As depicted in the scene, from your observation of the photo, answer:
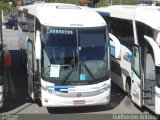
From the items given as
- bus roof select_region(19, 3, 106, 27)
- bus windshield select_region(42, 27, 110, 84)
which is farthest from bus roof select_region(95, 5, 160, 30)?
bus windshield select_region(42, 27, 110, 84)

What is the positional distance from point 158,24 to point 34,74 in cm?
455

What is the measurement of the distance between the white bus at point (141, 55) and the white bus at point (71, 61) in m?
1.00

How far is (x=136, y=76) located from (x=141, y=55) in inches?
28.8

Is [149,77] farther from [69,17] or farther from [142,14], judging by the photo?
[69,17]

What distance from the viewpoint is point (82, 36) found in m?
13.7

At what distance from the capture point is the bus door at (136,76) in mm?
13852

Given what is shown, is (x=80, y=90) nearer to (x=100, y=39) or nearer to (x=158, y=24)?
(x=100, y=39)

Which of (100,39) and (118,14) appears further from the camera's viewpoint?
(118,14)

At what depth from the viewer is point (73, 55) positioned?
13.6m

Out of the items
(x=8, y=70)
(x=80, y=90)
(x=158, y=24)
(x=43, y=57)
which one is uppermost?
(x=158, y=24)

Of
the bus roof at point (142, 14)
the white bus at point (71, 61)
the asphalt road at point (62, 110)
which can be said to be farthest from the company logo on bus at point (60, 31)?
the asphalt road at point (62, 110)

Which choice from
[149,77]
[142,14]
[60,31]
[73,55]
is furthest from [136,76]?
[60,31]

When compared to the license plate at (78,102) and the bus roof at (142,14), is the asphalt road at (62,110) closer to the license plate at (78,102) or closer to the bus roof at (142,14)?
the license plate at (78,102)

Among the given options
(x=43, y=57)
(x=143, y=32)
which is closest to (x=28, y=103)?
(x=43, y=57)
